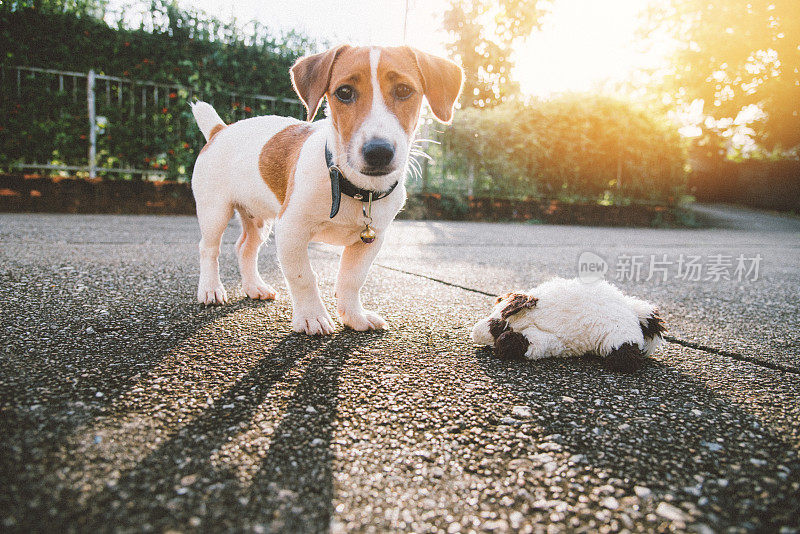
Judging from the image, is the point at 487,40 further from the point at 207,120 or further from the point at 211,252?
the point at 211,252

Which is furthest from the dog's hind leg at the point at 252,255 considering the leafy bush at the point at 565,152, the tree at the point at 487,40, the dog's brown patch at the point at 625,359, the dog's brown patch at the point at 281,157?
the leafy bush at the point at 565,152

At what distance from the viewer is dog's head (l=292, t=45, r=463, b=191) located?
184cm

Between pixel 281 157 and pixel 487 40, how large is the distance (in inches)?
321

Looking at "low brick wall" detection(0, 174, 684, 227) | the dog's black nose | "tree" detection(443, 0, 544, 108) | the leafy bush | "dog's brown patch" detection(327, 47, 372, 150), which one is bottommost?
"low brick wall" detection(0, 174, 684, 227)

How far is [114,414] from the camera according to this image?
1186mm

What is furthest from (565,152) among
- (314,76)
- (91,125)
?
(314,76)

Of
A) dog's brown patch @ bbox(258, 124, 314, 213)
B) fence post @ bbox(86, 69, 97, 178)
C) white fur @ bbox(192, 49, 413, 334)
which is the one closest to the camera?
white fur @ bbox(192, 49, 413, 334)

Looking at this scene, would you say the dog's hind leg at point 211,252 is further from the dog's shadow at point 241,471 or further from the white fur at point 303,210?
the dog's shadow at point 241,471

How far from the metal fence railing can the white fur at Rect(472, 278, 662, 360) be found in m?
7.65

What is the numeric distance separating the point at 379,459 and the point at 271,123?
2.26 meters

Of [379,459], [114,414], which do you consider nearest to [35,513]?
[114,414]

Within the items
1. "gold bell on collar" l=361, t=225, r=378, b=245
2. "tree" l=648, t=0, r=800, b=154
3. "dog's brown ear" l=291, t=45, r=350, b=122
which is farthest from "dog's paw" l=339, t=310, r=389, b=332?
"tree" l=648, t=0, r=800, b=154

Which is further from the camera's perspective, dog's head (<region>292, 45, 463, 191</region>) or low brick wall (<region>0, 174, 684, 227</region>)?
low brick wall (<region>0, 174, 684, 227</region>)

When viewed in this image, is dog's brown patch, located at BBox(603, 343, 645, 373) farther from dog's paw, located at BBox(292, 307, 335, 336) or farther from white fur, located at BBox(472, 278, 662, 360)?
dog's paw, located at BBox(292, 307, 335, 336)
